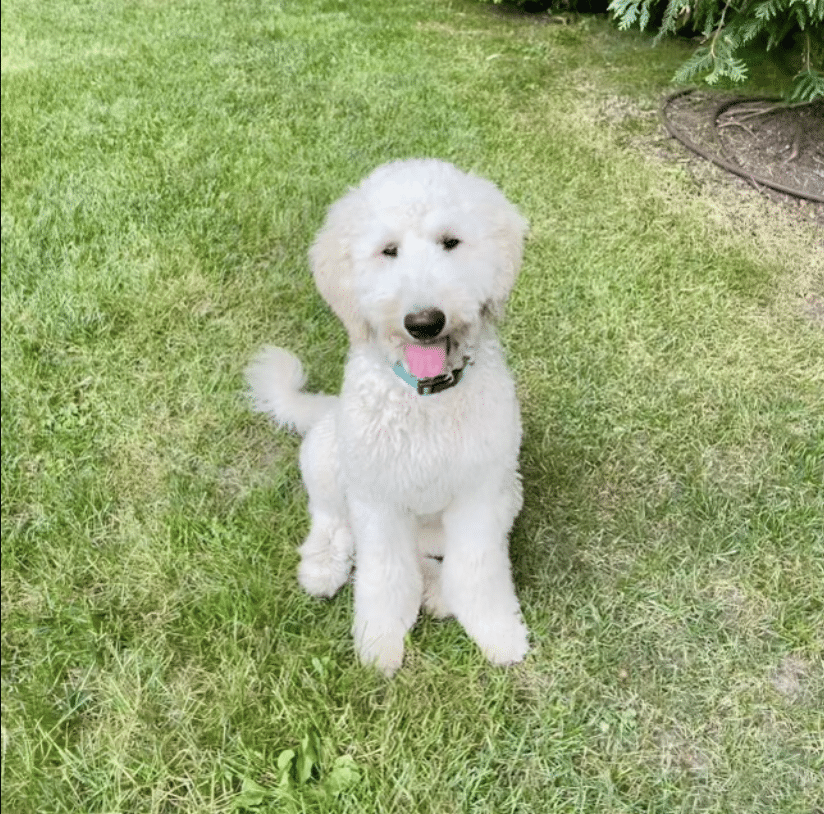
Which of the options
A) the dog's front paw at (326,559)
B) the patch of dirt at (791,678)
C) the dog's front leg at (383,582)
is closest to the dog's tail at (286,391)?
the dog's front paw at (326,559)

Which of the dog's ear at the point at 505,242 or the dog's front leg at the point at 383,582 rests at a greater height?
the dog's ear at the point at 505,242

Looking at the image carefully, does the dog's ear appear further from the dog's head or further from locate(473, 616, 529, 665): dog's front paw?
locate(473, 616, 529, 665): dog's front paw

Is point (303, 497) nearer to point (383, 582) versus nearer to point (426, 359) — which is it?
point (383, 582)

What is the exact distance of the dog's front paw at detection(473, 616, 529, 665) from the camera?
2.04 meters

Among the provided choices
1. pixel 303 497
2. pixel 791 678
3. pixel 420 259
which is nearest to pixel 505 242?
pixel 420 259

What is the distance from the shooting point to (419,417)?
6.16ft

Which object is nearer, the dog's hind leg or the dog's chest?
the dog's chest

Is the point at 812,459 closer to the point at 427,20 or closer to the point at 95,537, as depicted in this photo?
the point at 95,537

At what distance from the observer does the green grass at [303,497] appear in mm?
1832

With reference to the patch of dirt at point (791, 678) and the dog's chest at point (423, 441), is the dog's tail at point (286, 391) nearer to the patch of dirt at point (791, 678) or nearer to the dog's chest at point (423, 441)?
the dog's chest at point (423, 441)

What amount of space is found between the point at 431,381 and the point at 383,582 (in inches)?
23.6

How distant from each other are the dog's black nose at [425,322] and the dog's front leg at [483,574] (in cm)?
52

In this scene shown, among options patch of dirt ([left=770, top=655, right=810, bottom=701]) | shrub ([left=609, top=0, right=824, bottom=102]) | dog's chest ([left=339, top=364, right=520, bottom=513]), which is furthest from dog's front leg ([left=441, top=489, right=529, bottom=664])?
shrub ([left=609, top=0, right=824, bottom=102])

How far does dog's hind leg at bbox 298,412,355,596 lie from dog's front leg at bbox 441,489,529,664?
0.34 meters
